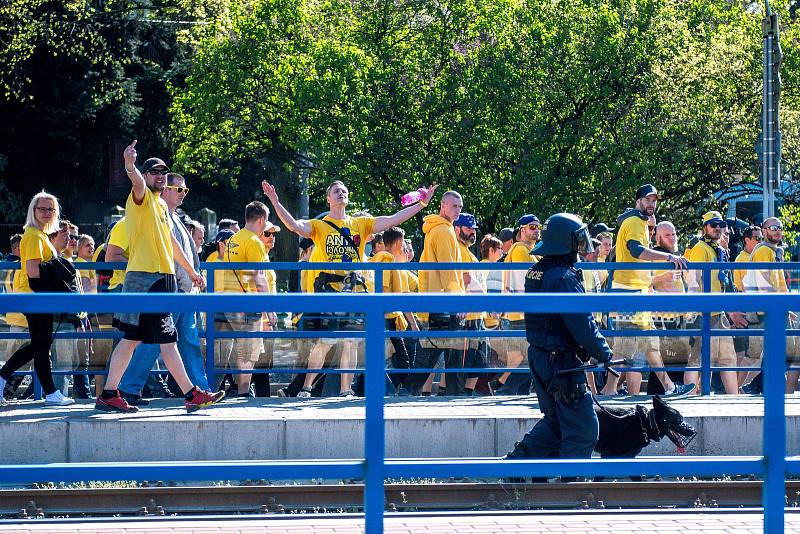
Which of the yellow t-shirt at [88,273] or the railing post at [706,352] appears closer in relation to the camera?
the yellow t-shirt at [88,273]

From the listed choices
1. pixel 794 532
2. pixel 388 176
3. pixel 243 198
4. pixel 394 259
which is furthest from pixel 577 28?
pixel 243 198

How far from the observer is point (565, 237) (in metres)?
6.63

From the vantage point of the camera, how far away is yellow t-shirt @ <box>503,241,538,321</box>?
1031 cm

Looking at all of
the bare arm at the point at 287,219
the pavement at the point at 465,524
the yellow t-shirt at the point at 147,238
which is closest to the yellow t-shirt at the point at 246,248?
the bare arm at the point at 287,219

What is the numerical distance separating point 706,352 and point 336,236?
3.32 m

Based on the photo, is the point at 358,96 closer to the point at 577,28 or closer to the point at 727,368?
the point at 577,28

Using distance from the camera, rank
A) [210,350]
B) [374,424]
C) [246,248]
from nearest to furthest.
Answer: [374,424] → [210,350] → [246,248]

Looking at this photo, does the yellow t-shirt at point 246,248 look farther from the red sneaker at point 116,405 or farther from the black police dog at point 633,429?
the black police dog at point 633,429

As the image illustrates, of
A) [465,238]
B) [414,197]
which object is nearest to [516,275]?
[414,197]

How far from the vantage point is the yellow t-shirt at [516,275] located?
1031cm

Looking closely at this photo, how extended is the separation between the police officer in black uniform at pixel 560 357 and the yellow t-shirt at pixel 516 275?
7.68 feet

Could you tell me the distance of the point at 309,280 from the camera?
10477 mm

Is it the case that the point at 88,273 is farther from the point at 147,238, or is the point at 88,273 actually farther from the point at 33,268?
the point at 147,238

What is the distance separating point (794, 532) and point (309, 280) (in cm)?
545
